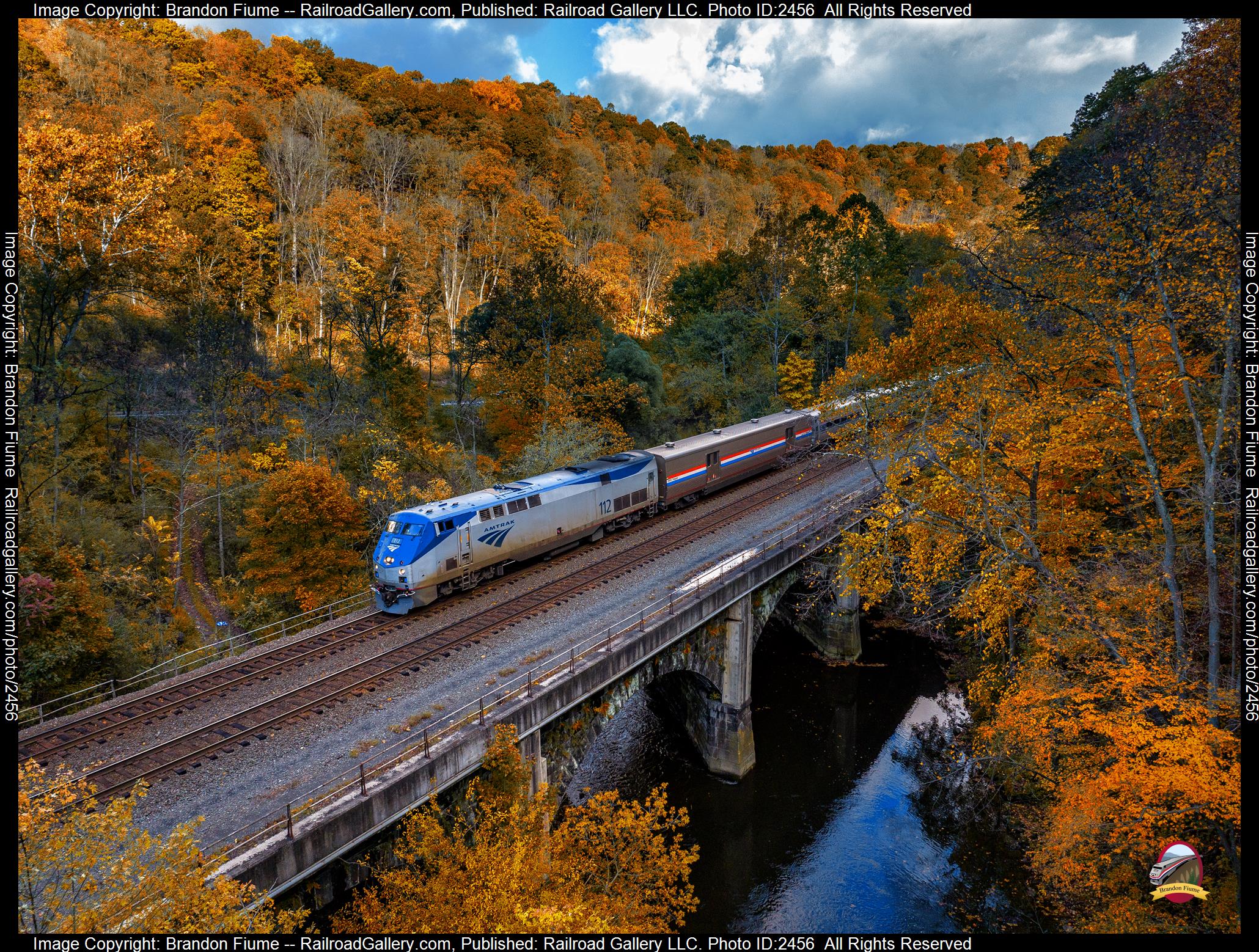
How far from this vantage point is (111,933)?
9547 millimetres

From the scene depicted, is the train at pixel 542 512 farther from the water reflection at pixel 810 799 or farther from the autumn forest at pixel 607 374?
the water reflection at pixel 810 799

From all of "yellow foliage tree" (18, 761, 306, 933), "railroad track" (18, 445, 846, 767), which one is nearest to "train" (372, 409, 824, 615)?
"railroad track" (18, 445, 846, 767)

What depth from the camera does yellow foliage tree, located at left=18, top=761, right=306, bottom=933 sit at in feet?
31.7

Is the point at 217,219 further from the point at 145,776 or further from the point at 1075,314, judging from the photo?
the point at 1075,314

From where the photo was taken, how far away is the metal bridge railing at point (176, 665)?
53.9ft

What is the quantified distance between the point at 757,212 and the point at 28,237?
9416 cm

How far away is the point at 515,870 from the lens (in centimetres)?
1321

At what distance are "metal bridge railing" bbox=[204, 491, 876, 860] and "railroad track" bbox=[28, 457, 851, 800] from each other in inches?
120

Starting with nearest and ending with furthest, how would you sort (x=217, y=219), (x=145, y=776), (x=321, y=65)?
(x=145, y=776) < (x=217, y=219) < (x=321, y=65)

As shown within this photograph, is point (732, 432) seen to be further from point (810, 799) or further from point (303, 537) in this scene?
point (303, 537)

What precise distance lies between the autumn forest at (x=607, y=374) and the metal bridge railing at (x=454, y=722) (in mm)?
2877

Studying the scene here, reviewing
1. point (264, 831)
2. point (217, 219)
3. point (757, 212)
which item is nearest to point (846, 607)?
point (264, 831)

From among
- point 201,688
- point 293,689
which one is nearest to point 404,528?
point 293,689

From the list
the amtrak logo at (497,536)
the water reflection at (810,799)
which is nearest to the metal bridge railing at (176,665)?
the amtrak logo at (497,536)
